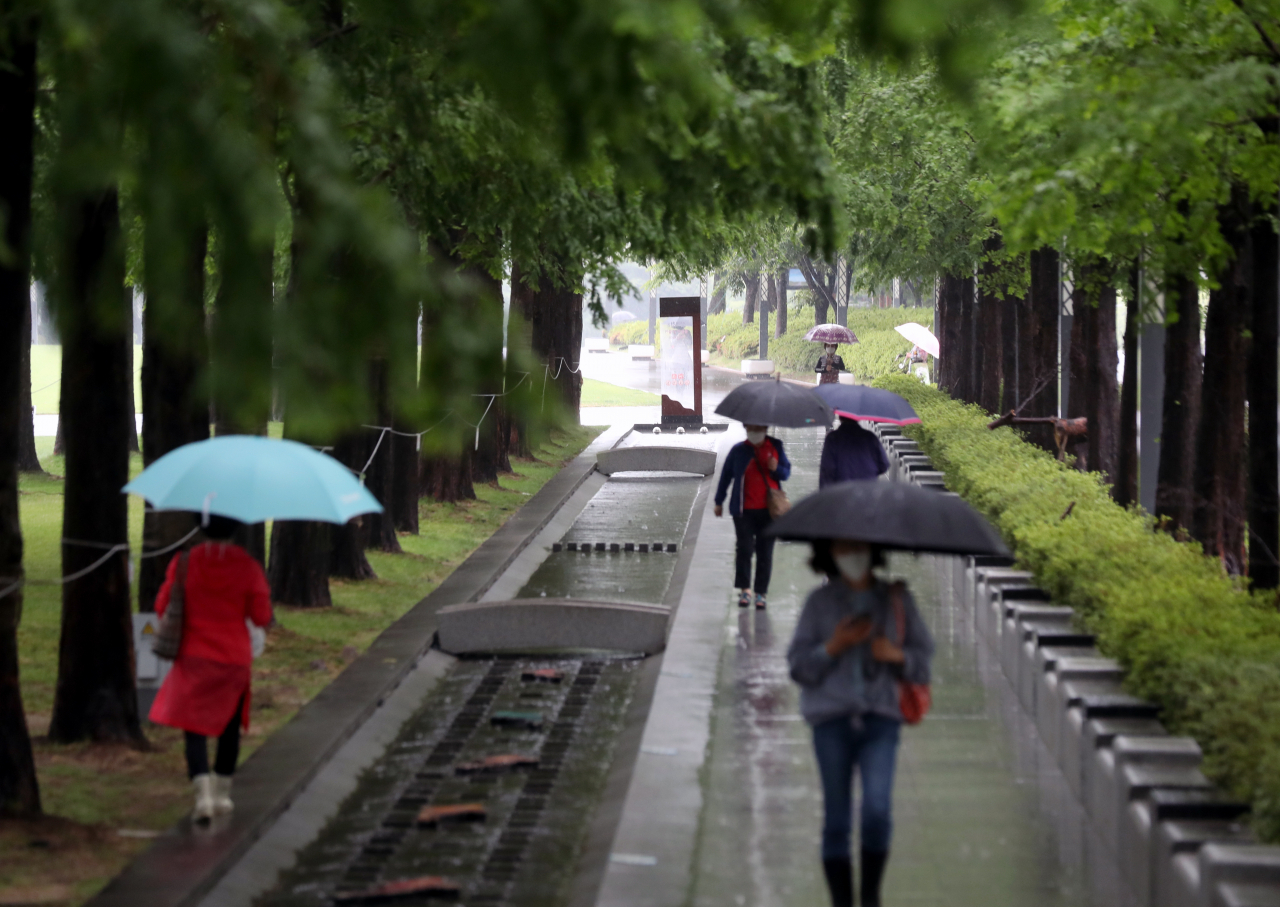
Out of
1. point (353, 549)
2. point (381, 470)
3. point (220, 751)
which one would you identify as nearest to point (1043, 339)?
point (381, 470)

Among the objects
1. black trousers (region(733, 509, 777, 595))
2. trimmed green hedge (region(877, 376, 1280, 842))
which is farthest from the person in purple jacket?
trimmed green hedge (region(877, 376, 1280, 842))

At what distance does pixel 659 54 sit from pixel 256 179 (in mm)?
1102

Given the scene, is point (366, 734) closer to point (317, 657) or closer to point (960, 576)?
point (317, 657)

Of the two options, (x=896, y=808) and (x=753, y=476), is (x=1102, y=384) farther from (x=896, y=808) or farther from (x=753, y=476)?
(x=896, y=808)

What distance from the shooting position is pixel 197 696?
7.56 m

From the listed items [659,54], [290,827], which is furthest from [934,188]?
[659,54]

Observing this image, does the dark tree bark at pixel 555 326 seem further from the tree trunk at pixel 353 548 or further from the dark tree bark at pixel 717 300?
the dark tree bark at pixel 717 300

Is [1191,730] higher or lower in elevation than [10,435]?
lower

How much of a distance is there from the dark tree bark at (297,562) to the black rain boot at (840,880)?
339 inches

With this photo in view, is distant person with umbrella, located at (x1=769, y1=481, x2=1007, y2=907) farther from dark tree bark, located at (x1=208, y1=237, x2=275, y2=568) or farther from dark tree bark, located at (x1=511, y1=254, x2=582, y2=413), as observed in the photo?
dark tree bark, located at (x1=511, y1=254, x2=582, y2=413)

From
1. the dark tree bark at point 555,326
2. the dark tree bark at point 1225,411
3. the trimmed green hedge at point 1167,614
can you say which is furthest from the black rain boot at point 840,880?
the dark tree bark at point 555,326

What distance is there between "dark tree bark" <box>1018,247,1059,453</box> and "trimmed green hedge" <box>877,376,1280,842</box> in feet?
16.8

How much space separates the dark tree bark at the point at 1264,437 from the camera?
10.8 metres

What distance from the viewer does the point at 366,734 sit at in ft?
33.3
